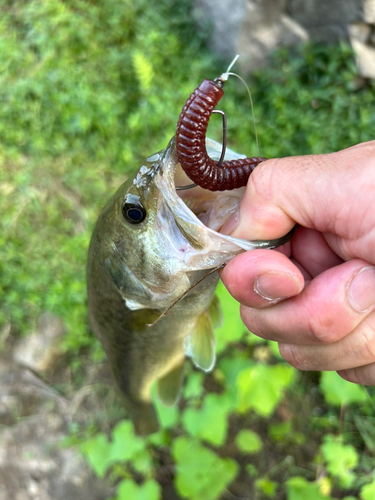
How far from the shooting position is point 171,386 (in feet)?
7.41

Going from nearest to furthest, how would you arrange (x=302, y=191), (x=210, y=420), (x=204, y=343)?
(x=302, y=191) → (x=204, y=343) → (x=210, y=420)

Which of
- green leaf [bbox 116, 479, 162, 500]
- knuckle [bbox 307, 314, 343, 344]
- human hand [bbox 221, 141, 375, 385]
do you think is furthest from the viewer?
green leaf [bbox 116, 479, 162, 500]

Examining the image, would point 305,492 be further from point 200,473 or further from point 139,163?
point 139,163

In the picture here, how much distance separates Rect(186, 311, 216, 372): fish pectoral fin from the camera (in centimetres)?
177

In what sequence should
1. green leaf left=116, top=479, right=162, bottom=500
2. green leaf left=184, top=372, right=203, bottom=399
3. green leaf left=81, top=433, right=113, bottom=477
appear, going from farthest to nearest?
green leaf left=81, top=433, right=113, bottom=477 → green leaf left=184, top=372, right=203, bottom=399 → green leaf left=116, top=479, right=162, bottom=500

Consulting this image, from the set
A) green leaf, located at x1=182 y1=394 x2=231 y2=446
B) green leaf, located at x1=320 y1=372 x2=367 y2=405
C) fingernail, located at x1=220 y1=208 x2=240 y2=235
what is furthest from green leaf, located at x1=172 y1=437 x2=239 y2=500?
fingernail, located at x1=220 y1=208 x2=240 y2=235

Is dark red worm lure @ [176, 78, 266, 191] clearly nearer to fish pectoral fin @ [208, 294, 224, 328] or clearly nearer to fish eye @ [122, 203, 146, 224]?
fish eye @ [122, 203, 146, 224]

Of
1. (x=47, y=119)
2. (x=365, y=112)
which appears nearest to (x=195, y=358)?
(x=365, y=112)

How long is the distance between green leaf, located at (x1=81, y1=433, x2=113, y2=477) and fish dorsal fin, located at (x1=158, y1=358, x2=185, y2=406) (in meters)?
1.07

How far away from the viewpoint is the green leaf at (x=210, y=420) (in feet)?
8.48

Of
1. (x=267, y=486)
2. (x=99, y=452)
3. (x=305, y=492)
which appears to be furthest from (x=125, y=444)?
(x=305, y=492)

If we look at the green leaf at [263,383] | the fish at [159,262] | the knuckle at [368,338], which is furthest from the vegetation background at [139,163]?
the knuckle at [368,338]

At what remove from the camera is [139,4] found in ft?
13.1

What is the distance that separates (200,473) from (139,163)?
2823 mm
